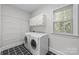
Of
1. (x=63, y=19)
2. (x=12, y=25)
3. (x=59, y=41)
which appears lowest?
(x=59, y=41)

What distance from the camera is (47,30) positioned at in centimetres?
205

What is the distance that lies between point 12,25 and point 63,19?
2.58 m

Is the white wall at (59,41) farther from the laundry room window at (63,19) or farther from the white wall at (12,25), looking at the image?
the white wall at (12,25)

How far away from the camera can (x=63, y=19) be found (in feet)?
5.11

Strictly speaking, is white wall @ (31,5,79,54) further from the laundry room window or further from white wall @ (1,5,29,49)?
white wall @ (1,5,29,49)

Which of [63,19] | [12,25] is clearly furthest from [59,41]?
[12,25]

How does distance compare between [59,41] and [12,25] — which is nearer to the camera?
[59,41]

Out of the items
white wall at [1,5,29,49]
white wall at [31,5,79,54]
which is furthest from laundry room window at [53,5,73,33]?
white wall at [1,5,29,49]

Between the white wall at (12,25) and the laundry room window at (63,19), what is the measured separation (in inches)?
83.5

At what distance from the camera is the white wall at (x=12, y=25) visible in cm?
211

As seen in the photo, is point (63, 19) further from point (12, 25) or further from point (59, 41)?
point (12, 25)

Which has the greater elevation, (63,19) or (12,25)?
(63,19)

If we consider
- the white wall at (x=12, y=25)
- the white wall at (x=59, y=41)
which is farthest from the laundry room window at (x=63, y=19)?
the white wall at (x=12, y=25)

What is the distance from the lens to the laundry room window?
1372 mm
